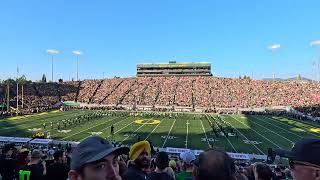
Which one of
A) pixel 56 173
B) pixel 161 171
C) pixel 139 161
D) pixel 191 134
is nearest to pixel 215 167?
pixel 139 161

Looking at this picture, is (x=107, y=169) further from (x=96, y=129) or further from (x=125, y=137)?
(x=96, y=129)

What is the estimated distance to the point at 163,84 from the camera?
85500mm

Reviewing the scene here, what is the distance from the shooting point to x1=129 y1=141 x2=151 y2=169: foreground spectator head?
171 inches

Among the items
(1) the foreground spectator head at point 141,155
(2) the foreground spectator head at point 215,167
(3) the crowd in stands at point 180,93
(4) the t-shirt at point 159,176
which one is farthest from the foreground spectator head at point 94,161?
(3) the crowd in stands at point 180,93

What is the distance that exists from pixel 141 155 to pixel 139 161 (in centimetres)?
8

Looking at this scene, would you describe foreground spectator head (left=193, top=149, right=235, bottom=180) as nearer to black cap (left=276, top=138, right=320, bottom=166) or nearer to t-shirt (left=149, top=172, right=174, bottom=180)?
black cap (left=276, top=138, right=320, bottom=166)

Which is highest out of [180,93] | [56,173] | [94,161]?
[180,93]

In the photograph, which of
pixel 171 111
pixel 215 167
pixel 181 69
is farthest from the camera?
pixel 181 69

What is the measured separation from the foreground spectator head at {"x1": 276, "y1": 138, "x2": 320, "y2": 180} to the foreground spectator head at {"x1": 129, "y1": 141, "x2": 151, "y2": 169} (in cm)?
207

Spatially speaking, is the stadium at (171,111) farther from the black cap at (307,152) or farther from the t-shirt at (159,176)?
the black cap at (307,152)

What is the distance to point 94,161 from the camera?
2.60 meters

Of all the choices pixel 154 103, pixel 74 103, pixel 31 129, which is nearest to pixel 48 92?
pixel 74 103

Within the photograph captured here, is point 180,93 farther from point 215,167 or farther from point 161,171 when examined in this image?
point 215,167

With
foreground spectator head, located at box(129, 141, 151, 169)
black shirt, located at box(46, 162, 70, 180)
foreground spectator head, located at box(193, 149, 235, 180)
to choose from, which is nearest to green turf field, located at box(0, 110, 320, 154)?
black shirt, located at box(46, 162, 70, 180)
